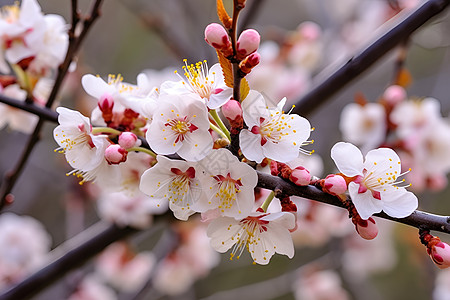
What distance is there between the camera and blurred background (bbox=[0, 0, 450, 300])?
6.45 feet

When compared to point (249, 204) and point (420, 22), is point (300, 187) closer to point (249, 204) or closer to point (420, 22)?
point (249, 204)

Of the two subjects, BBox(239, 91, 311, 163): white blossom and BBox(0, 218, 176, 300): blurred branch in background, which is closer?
BBox(239, 91, 311, 163): white blossom

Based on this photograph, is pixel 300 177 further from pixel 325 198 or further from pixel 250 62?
pixel 250 62

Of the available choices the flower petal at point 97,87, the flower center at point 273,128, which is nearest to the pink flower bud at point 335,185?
the flower center at point 273,128

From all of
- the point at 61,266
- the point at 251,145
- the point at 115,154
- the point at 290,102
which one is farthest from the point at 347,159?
the point at 61,266

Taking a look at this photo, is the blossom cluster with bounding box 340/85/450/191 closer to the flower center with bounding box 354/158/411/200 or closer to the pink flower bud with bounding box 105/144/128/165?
the flower center with bounding box 354/158/411/200

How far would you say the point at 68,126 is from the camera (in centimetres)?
78

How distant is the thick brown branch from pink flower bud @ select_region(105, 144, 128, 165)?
23 centimetres

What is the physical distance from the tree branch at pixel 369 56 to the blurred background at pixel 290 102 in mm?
103

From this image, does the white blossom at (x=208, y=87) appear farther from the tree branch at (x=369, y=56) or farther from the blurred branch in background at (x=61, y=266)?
the blurred branch in background at (x=61, y=266)

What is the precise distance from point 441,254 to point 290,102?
2.87 feet

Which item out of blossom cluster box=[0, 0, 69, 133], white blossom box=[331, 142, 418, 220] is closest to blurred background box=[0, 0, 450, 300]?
blossom cluster box=[0, 0, 69, 133]

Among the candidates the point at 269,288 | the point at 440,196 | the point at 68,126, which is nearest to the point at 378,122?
the point at 68,126

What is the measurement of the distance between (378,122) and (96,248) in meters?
1.01
